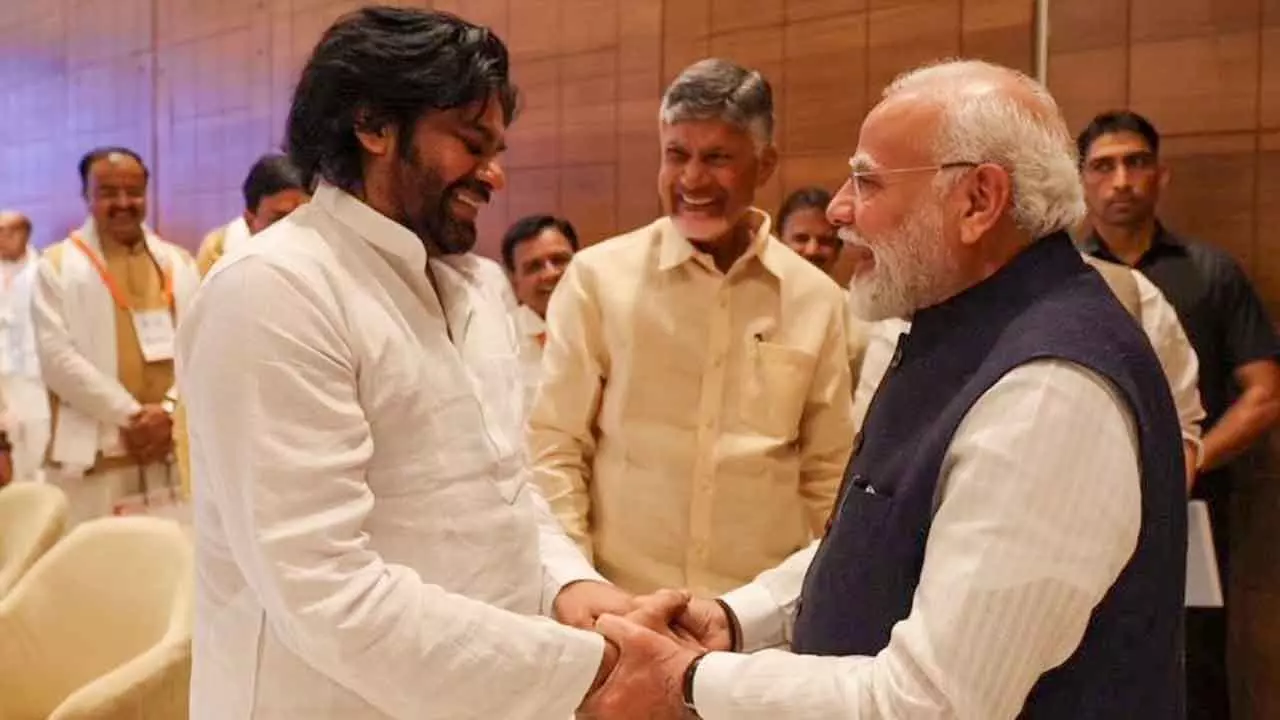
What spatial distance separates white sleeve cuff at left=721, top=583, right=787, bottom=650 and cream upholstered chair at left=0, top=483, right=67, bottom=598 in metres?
2.00

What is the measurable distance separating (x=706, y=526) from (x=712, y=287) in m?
0.46

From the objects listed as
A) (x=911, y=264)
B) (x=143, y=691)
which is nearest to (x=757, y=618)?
(x=911, y=264)

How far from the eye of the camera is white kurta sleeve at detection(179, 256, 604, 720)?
59.3 inches

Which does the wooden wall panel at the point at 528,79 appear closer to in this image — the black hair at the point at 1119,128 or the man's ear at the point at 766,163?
the black hair at the point at 1119,128

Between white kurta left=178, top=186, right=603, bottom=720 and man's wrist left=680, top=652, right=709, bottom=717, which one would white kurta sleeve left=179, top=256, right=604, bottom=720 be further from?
man's wrist left=680, top=652, right=709, bottom=717

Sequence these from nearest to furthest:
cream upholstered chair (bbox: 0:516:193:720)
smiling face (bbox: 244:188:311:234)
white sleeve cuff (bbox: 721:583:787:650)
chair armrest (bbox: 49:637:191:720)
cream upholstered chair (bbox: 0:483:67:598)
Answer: white sleeve cuff (bbox: 721:583:787:650), chair armrest (bbox: 49:637:191:720), cream upholstered chair (bbox: 0:516:193:720), cream upholstered chair (bbox: 0:483:67:598), smiling face (bbox: 244:188:311:234)

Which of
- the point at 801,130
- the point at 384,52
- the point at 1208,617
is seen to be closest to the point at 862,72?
the point at 801,130

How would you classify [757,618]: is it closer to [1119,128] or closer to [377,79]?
[377,79]

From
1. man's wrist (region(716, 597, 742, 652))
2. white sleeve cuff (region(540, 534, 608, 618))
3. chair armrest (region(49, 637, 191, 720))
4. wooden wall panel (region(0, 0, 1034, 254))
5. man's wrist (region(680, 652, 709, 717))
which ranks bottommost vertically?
chair armrest (region(49, 637, 191, 720))

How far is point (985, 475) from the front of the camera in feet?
4.52

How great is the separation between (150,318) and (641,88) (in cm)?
206

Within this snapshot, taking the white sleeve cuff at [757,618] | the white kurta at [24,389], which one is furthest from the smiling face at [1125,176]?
the white kurta at [24,389]

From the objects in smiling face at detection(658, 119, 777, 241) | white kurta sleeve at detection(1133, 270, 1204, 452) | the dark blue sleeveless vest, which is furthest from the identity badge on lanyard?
the dark blue sleeveless vest

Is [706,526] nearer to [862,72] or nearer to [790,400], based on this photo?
[790,400]
